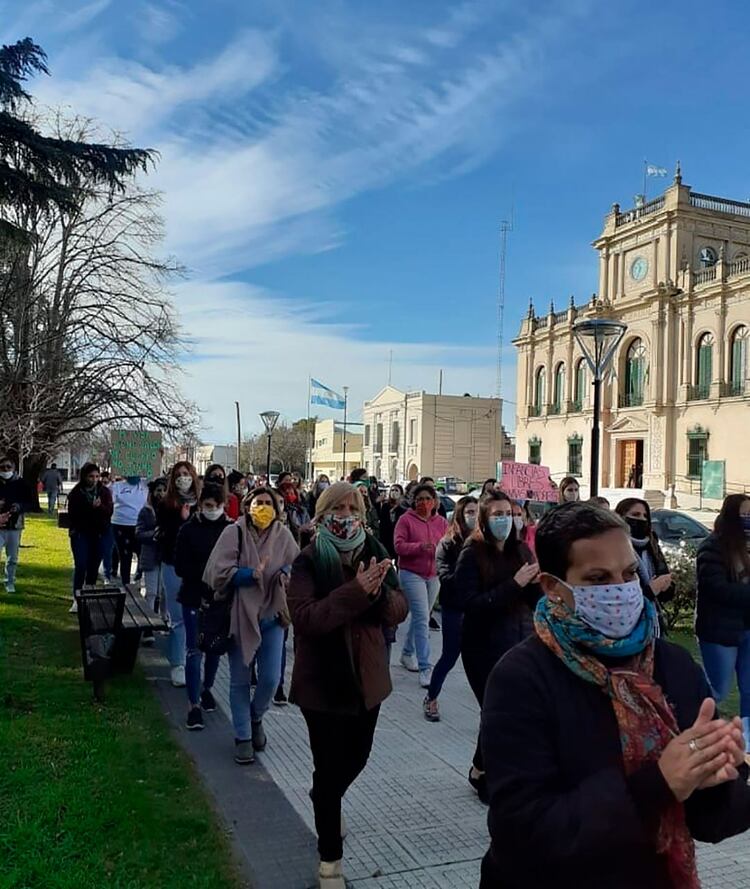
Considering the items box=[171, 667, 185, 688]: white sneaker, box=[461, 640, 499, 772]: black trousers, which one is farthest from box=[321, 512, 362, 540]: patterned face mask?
box=[171, 667, 185, 688]: white sneaker

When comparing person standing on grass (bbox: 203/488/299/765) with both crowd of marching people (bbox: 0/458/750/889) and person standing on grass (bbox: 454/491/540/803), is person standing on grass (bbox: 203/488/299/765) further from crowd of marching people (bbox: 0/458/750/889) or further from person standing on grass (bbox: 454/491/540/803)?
person standing on grass (bbox: 454/491/540/803)

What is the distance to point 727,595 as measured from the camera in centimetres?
553

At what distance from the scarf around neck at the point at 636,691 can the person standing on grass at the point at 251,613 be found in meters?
3.81

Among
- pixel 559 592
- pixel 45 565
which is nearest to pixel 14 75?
pixel 45 565

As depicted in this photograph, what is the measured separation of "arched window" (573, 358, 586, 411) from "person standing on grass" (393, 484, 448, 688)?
41952 mm

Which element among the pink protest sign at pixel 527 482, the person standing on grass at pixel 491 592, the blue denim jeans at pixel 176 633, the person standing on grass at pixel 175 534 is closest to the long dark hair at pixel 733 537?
the person standing on grass at pixel 491 592

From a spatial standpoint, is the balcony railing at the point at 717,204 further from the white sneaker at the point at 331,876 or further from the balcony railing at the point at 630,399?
the white sneaker at the point at 331,876

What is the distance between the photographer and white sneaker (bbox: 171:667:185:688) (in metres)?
7.17

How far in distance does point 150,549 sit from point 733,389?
35.4m

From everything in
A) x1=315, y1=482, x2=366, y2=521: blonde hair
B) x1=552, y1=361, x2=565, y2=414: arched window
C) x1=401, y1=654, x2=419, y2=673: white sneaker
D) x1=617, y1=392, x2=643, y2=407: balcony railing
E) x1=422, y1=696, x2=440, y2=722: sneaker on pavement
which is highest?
x1=552, y1=361, x2=565, y2=414: arched window

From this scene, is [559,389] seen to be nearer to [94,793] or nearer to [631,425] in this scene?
[631,425]

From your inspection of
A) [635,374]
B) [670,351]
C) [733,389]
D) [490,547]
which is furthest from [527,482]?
[635,374]

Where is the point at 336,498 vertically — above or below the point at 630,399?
below

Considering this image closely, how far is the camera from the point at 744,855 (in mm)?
4172
